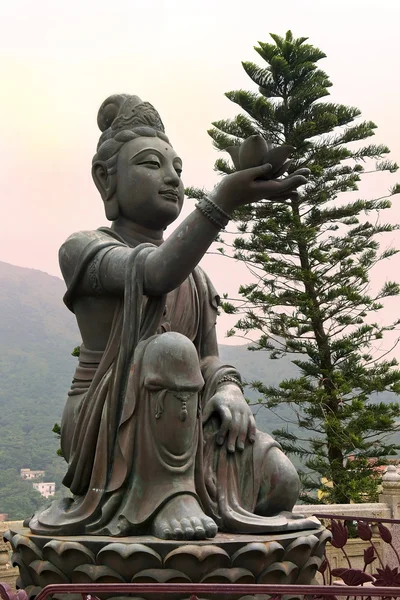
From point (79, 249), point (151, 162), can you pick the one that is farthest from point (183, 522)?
point (151, 162)

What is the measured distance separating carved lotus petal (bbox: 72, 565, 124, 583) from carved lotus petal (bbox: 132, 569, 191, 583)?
0.26 feet

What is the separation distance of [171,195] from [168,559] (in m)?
1.67

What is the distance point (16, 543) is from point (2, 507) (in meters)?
16.3

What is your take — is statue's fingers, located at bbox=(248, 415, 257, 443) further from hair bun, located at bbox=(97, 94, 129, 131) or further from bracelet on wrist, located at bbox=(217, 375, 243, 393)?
hair bun, located at bbox=(97, 94, 129, 131)

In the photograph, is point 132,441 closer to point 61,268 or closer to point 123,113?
point 61,268

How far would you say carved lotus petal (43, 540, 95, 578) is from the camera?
125 inches

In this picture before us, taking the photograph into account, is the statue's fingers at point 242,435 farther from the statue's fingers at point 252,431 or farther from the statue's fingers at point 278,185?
the statue's fingers at point 278,185

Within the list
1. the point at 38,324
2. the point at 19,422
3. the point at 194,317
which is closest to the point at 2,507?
the point at 19,422

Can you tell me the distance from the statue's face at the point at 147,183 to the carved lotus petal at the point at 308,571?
5.41 ft

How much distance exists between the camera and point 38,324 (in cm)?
4584

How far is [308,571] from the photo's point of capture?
134 inches

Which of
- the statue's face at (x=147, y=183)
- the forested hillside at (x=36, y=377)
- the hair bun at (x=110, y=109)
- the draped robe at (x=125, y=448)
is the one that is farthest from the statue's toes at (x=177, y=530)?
the forested hillside at (x=36, y=377)

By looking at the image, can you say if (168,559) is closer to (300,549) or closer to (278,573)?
(278,573)

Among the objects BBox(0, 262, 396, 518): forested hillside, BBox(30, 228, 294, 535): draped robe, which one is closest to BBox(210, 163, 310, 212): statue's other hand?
BBox(30, 228, 294, 535): draped robe
